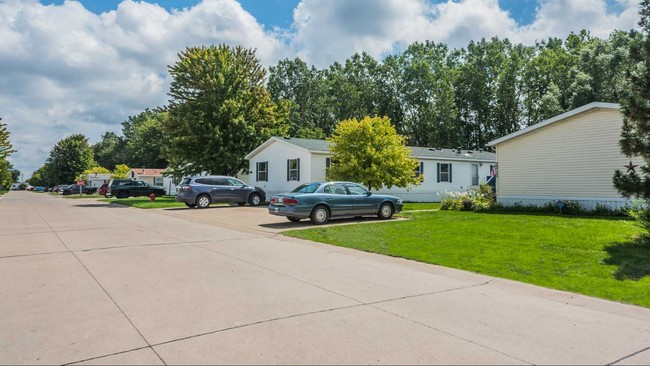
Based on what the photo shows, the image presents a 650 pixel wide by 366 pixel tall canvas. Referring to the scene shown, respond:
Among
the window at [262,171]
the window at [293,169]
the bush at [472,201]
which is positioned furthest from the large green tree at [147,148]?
the bush at [472,201]

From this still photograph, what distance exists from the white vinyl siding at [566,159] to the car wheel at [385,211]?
7.00 metres

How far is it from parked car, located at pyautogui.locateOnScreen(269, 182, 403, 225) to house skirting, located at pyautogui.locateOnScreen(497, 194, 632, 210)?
A: 6832 mm

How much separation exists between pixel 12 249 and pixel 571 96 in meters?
41.3

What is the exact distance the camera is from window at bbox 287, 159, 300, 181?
27003mm

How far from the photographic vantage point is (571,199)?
56.1 feet

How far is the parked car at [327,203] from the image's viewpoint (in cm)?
1458

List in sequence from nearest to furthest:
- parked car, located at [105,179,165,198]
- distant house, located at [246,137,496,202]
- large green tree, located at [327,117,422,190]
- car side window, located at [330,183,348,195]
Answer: car side window, located at [330,183,348,195], large green tree, located at [327,117,422,190], distant house, located at [246,137,496,202], parked car, located at [105,179,165,198]

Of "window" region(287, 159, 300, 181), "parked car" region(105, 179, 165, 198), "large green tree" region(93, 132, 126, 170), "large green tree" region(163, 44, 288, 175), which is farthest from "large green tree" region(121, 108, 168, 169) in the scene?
"window" region(287, 159, 300, 181)

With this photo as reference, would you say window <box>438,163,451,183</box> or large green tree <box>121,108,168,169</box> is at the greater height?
large green tree <box>121,108,168,169</box>

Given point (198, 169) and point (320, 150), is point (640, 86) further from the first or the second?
point (198, 169)

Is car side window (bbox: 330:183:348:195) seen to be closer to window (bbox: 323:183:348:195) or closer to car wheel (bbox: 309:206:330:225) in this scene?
window (bbox: 323:183:348:195)

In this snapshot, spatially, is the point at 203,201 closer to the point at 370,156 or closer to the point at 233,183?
the point at 233,183

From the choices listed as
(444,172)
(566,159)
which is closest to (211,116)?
(444,172)

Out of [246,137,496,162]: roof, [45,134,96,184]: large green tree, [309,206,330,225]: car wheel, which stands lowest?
[309,206,330,225]: car wheel
